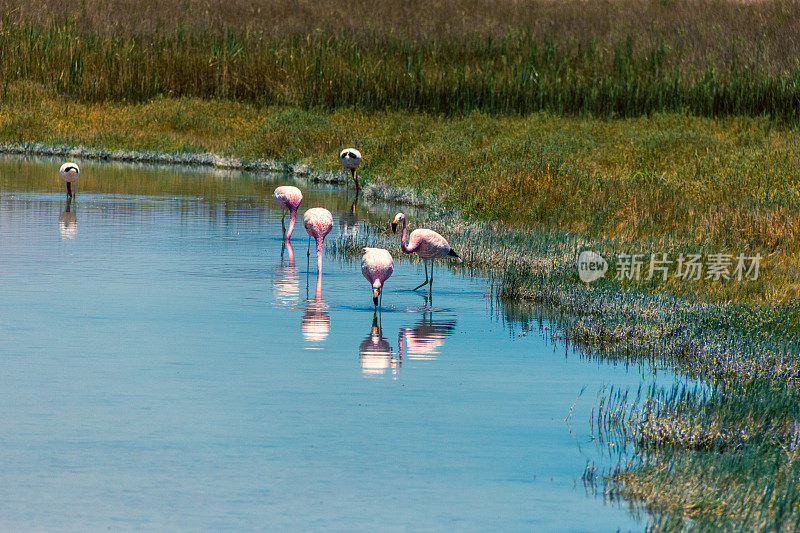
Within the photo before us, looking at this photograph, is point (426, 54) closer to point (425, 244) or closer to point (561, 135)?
point (561, 135)

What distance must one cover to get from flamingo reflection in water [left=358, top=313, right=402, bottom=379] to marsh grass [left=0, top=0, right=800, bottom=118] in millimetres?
23546

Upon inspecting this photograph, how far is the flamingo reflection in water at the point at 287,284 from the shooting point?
14880mm

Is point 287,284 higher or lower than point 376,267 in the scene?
lower

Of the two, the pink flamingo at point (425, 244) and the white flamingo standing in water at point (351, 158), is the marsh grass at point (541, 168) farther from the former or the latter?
the pink flamingo at point (425, 244)

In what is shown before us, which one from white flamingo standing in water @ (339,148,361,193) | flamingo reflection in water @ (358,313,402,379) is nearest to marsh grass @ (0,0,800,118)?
white flamingo standing in water @ (339,148,361,193)

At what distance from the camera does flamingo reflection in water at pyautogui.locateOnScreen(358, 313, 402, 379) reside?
1118 centimetres

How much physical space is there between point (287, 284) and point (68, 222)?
774cm

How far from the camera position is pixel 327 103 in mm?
42438

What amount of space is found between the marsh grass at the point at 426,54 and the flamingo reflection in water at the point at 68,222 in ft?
54.0

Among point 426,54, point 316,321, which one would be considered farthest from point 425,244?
point 426,54

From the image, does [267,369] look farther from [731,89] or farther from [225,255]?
[731,89]

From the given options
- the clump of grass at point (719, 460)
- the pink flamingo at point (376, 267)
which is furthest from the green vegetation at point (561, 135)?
the pink flamingo at point (376, 267)

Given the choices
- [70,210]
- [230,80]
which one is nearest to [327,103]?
[230,80]

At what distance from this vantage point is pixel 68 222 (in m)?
22.7
